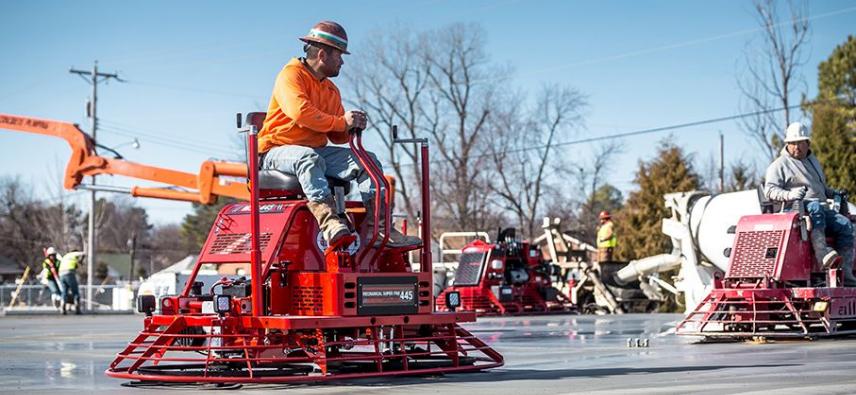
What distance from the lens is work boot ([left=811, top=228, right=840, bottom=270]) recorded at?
49.7 feet

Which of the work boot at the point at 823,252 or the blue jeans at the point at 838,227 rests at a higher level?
the blue jeans at the point at 838,227

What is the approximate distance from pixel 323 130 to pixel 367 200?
68 centimetres

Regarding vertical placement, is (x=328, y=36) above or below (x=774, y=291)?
above

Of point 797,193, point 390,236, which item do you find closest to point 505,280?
point 797,193

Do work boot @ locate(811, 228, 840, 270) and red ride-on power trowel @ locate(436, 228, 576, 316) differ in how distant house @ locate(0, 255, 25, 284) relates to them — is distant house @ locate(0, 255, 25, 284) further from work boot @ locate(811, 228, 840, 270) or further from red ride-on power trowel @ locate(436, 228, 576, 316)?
work boot @ locate(811, 228, 840, 270)

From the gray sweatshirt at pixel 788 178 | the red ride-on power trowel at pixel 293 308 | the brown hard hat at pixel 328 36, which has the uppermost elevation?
the brown hard hat at pixel 328 36

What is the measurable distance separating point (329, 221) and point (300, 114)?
92 centimetres

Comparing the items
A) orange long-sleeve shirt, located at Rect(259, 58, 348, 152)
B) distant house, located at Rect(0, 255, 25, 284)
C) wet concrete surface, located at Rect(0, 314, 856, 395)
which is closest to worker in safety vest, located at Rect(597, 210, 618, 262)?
wet concrete surface, located at Rect(0, 314, 856, 395)

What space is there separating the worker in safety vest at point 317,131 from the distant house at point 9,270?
8957 centimetres

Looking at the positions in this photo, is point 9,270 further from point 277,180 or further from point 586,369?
point 586,369

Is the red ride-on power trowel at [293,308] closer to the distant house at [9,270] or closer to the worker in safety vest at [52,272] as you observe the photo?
the worker in safety vest at [52,272]

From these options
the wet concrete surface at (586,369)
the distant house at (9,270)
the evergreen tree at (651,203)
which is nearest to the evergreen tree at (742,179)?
the evergreen tree at (651,203)

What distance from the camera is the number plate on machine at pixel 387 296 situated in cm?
980

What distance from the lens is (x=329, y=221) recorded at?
9742 millimetres
